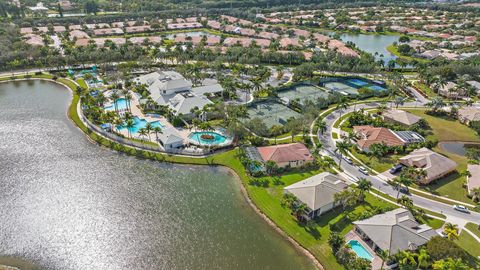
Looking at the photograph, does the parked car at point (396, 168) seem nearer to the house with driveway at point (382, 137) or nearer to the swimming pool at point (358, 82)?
the house with driveway at point (382, 137)

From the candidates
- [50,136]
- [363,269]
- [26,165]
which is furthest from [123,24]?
[363,269]

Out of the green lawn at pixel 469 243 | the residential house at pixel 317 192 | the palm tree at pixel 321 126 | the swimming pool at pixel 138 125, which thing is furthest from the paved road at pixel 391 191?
the swimming pool at pixel 138 125

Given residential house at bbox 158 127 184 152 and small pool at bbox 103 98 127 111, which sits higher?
small pool at bbox 103 98 127 111

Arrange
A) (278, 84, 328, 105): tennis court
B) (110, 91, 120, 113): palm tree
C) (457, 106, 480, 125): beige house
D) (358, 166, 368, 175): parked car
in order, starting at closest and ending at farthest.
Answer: (358, 166, 368, 175): parked car < (110, 91, 120, 113): palm tree < (457, 106, 480, 125): beige house < (278, 84, 328, 105): tennis court

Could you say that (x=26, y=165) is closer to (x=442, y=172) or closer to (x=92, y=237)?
(x=92, y=237)

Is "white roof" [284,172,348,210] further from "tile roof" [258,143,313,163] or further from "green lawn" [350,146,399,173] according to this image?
"green lawn" [350,146,399,173]

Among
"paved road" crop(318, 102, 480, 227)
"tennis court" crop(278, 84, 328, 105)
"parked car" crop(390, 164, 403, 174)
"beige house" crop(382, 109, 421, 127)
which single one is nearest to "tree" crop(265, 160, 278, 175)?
"paved road" crop(318, 102, 480, 227)
